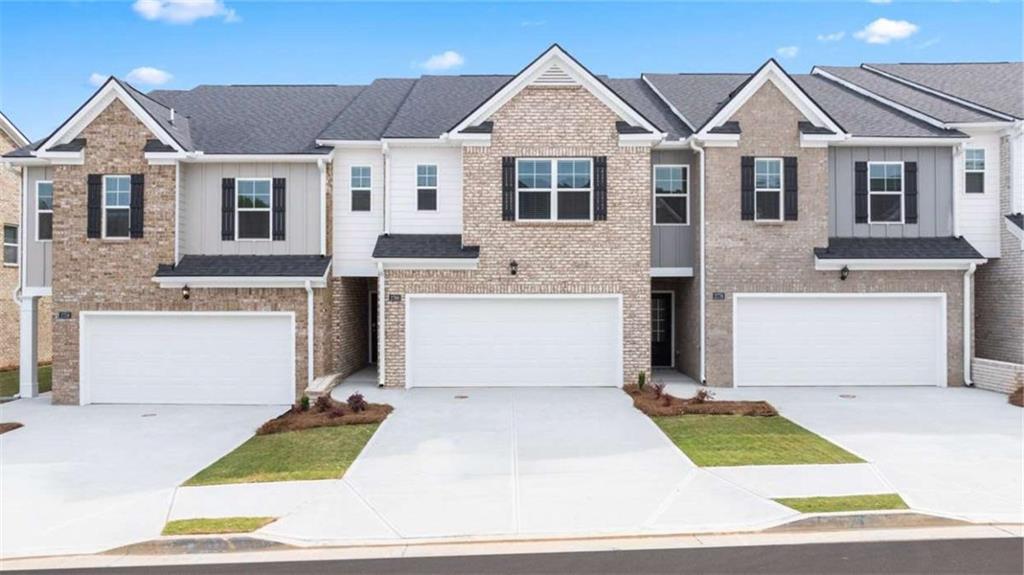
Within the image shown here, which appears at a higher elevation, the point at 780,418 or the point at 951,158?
the point at 951,158

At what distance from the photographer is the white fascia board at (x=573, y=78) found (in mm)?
16375

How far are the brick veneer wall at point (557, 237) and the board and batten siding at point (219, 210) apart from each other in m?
2.75

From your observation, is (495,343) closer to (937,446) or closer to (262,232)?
(262,232)

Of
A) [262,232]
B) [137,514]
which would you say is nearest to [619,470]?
[137,514]

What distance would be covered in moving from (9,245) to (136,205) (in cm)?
1144

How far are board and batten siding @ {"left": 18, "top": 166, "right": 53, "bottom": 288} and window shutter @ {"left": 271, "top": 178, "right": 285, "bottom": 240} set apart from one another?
5969 mm

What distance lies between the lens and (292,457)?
1095cm

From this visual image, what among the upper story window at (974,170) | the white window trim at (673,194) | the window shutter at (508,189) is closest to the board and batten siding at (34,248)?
the window shutter at (508,189)

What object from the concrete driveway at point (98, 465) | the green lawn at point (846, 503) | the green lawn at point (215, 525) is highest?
the green lawn at point (846, 503)

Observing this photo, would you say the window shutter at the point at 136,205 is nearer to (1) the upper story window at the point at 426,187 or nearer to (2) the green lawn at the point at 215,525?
(1) the upper story window at the point at 426,187

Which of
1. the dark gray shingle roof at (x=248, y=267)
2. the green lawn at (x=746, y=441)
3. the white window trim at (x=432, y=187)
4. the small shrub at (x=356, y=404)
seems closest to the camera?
the green lawn at (x=746, y=441)

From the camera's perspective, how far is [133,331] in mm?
16688

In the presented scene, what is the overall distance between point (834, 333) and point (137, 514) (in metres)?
15.4

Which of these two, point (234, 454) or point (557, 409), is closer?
point (234, 454)
